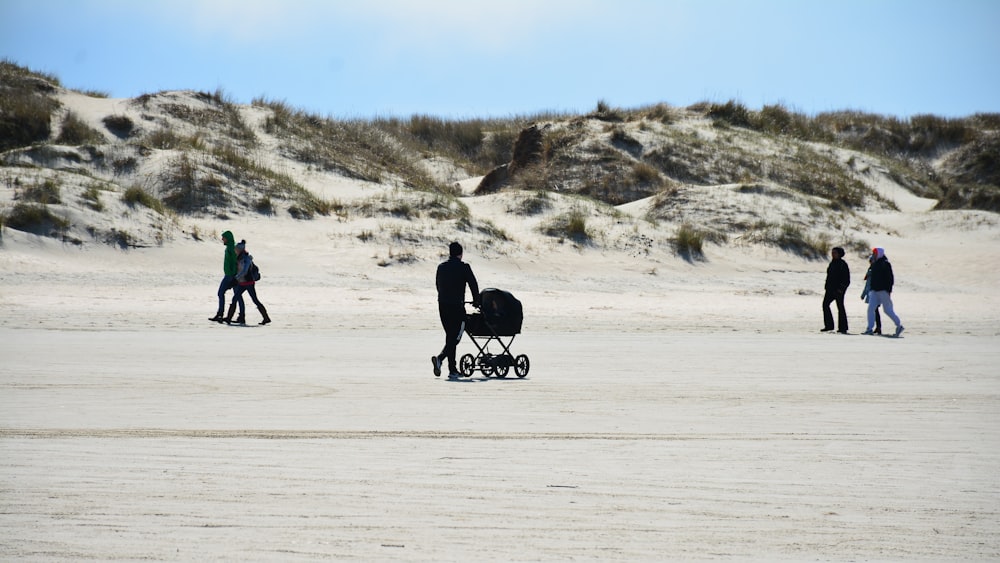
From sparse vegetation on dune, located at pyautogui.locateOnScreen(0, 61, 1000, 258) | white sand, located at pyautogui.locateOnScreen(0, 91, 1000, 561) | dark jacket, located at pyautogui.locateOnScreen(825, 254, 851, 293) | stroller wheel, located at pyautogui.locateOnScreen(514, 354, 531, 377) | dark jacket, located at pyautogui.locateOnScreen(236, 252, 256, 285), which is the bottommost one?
white sand, located at pyautogui.locateOnScreen(0, 91, 1000, 561)

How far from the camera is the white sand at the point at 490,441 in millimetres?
5055

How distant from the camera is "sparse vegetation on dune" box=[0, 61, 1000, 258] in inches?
1139

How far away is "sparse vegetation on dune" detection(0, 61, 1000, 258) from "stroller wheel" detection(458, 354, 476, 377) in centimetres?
1429

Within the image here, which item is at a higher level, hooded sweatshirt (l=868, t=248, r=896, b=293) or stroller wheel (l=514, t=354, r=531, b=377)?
hooded sweatshirt (l=868, t=248, r=896, b=293)

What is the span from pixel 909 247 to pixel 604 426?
88.8 feet

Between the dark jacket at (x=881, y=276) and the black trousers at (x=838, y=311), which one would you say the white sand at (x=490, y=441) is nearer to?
the black trousers at (x=838, y=311)

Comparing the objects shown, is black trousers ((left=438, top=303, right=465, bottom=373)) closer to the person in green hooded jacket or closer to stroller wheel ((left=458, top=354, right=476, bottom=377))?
stroller wheel ((left=458, top=354, right=476, bottom=377))

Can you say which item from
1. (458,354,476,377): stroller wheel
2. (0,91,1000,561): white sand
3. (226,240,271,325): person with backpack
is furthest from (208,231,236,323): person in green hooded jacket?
(458,354,476,377): stroller wheel

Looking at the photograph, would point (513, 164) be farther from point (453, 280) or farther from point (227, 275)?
point (453, 280)

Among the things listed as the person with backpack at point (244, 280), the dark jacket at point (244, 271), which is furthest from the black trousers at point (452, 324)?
the dark jacket at point (244, 271)

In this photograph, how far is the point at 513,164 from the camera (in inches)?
1607

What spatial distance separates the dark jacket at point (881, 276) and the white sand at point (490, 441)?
41.7 inches

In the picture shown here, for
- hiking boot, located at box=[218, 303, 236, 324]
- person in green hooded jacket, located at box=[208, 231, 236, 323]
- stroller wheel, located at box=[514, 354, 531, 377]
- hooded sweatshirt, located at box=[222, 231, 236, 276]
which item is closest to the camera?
stroller wheel, located at box=[514, 354, 531, 377]

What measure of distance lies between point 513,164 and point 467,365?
99.6ft
